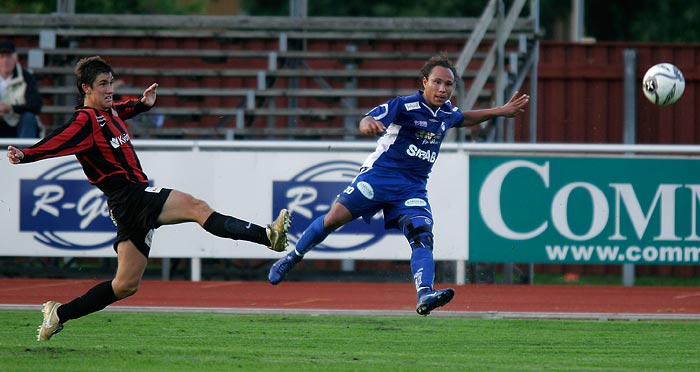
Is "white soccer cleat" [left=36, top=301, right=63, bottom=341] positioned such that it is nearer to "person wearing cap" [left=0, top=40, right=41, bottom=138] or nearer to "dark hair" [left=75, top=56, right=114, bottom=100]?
"dark hair" [left=75, top=56, right=114, bottom=100]

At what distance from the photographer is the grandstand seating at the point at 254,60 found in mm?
18594

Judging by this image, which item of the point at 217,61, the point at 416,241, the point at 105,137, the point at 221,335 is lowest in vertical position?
the point at 221,335

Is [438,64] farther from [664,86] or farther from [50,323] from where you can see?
[664,86]

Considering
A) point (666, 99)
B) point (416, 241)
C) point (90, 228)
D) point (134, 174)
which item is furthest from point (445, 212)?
point (134, 174)

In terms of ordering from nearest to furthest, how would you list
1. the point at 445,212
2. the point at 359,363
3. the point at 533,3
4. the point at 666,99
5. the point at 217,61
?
the point at 359,363
the point at 666,99
the point at 445,212
the point at 533,3
the point at 217,61

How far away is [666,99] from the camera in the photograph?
43.2 ft

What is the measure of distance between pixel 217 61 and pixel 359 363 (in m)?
12.8

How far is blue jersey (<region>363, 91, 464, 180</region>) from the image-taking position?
9422 millimetres

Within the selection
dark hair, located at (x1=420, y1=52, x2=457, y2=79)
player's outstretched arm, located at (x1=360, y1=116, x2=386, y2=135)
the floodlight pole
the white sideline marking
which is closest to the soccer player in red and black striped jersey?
player's outstretched arm, located at (x1=360, y1=116, x2=386, y2=135)

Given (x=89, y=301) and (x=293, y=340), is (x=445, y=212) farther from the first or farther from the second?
(x=89, y=301)

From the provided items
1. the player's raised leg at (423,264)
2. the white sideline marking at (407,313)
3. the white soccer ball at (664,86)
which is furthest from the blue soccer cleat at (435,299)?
the white soccer ball at (664,86)

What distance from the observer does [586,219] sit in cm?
1445

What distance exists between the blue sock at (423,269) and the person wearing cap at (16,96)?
8.09 metres

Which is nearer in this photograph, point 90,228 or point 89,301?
point 89,301
